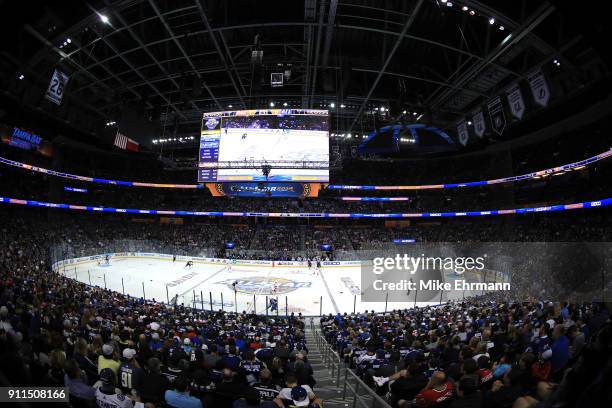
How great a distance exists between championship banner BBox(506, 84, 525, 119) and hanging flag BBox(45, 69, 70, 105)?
20968 mm

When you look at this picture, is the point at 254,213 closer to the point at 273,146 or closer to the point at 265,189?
the point at 265,189

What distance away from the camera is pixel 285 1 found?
13.1 meters

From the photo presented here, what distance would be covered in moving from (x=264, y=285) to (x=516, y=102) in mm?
18171

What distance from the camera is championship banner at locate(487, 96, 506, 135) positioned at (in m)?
14.8

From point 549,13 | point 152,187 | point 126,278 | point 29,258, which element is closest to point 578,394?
point 549,13

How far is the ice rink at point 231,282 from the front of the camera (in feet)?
57.0

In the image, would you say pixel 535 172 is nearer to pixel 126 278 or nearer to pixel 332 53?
pixel 332 53

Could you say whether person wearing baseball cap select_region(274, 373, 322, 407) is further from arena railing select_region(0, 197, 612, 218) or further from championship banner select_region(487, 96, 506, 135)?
arena railing select_region(0, 197, 612, 218)

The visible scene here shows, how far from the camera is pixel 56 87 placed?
14.3 meters

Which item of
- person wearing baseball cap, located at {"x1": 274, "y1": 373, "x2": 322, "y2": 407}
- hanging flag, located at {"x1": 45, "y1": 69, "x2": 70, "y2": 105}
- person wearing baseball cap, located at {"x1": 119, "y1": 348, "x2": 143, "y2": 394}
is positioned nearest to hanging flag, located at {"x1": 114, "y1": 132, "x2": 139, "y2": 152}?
hanging flag, located at {"x1": 45, "y1": 69, "x2": 70, "y2": 105}

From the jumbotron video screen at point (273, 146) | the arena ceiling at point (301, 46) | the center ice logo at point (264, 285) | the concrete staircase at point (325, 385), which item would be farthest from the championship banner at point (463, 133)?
the concrete staircase at point (325, 385)

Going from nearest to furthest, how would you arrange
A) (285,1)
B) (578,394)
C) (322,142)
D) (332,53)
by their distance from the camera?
(578,394) < (285,1) < (332,53) < (322,142)

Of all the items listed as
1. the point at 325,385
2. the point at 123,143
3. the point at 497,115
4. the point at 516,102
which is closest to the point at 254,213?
the point at 123,143

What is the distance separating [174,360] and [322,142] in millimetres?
14987
